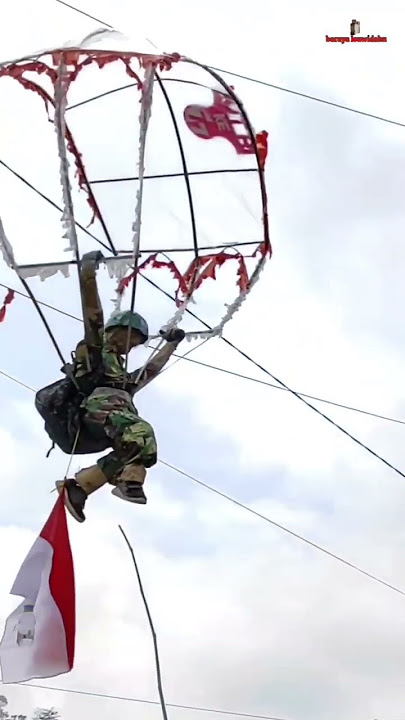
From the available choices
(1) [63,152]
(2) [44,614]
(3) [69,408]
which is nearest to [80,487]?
(3) [69,408]

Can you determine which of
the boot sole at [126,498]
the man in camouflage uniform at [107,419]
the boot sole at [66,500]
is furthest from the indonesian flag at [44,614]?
the boot sole at [126,498]

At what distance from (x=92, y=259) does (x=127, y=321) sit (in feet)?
3.06

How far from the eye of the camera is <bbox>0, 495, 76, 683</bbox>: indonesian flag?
7.67 m

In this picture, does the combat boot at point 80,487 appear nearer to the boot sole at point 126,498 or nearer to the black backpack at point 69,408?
the boot sole at point 126,498

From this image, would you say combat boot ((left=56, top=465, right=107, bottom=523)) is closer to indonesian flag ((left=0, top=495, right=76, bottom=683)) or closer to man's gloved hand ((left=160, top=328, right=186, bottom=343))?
indonesian flag ((left=0, top=495, right=76, bottom=683))

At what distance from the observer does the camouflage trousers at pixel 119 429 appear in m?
7.77

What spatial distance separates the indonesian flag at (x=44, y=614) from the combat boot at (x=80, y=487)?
0.08 m

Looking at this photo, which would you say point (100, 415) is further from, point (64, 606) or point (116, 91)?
point (116, 91)

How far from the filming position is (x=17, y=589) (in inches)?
314

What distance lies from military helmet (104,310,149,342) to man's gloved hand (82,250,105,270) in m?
0.89

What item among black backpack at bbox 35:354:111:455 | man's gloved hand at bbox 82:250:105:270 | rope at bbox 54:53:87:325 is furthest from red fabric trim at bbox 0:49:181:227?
black backpack at bbox 35:354:111:455

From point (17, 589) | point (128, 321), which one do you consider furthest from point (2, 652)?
point (128, 321)

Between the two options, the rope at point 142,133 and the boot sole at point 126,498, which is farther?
the rope at point 142,133

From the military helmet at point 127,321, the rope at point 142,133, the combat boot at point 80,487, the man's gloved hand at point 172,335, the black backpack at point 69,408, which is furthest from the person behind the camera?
the man's gloved hand at point 172,335
